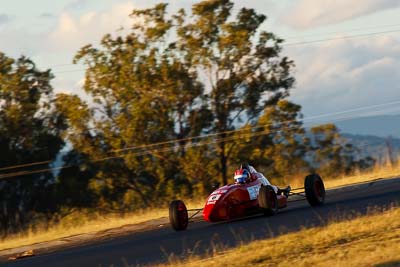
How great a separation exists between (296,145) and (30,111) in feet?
41.0

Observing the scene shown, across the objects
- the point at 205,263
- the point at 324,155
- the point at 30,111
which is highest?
the point at 30,111

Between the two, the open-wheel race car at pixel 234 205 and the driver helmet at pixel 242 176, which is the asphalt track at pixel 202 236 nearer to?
the open-wheel race car at pixel 234 205

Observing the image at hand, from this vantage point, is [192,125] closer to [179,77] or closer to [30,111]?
[179,77]

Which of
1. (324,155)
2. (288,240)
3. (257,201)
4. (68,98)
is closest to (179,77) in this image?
(68,98)

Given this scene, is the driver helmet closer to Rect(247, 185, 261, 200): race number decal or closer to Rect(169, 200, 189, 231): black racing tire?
Rect(247, 185, 261, 200): race number decal

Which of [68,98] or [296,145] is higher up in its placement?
[68,98]

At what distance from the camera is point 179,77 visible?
41.0m

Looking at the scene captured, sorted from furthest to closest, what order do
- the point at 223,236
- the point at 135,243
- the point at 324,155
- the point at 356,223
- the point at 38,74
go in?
the point at 324,155, the point at 38,74, the point at 135,243, the point at 223,236, the point at 356,223

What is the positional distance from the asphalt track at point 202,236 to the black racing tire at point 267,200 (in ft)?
0.59

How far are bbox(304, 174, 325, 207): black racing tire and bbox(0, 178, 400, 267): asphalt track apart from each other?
0.64 ft

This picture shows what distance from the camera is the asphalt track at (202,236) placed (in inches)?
620

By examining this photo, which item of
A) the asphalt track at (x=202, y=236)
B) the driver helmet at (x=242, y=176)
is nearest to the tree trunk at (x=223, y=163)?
the asphalt track at (x=202, y=236)

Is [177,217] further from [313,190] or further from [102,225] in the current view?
[102,225]

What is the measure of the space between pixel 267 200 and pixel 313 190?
4.62 feet
